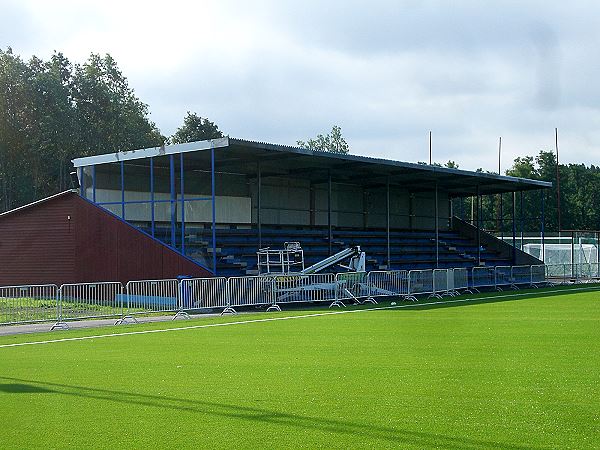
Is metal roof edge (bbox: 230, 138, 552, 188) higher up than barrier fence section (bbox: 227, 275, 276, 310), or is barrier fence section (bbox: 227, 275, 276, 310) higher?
metal roof edge (bbox: 230, 138, 552, 188)

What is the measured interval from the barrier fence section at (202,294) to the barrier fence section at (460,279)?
10.6 metres

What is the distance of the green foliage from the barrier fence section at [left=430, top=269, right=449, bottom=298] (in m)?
40.1

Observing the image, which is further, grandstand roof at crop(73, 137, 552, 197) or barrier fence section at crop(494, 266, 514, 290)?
barrier fence section at crop(494, 266, 514, 290)

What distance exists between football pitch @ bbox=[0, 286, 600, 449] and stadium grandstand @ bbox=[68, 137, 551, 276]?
1200 centimetres

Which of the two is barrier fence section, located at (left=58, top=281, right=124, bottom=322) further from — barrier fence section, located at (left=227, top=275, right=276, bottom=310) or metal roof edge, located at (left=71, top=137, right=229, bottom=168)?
metal roof edge, located at (left=71, top=137, right=229, bottom=168)

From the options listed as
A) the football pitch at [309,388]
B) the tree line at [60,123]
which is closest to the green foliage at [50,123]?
the tree line at [60,123]

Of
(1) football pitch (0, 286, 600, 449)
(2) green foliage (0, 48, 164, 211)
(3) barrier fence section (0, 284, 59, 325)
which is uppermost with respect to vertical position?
(2) green foliage (0, 48, 164, 211)

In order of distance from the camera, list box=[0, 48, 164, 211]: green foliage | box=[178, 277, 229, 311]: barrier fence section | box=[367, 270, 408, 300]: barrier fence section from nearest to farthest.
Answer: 1. box=[178, 277, 229, 311]: barrier fence section
2. box=[367, 270, 408, 300]: barrier fence section
3. box=[0, 48, 164, 211]: green foliage

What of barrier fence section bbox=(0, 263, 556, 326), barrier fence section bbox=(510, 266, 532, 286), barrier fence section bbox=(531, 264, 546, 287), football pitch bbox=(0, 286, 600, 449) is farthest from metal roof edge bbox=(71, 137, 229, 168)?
barrier fence section bbox=(531, 264, 546, 287)

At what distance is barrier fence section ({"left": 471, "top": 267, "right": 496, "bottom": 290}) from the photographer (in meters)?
32.2

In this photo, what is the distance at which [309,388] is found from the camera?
9.65 metres

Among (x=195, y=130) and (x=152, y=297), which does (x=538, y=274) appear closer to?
(x=152, y=297)

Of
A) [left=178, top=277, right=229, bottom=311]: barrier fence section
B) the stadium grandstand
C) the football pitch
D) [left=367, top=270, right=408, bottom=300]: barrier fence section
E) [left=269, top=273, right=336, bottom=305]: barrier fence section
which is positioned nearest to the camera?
the football pitch

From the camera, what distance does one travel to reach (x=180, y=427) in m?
7.72
